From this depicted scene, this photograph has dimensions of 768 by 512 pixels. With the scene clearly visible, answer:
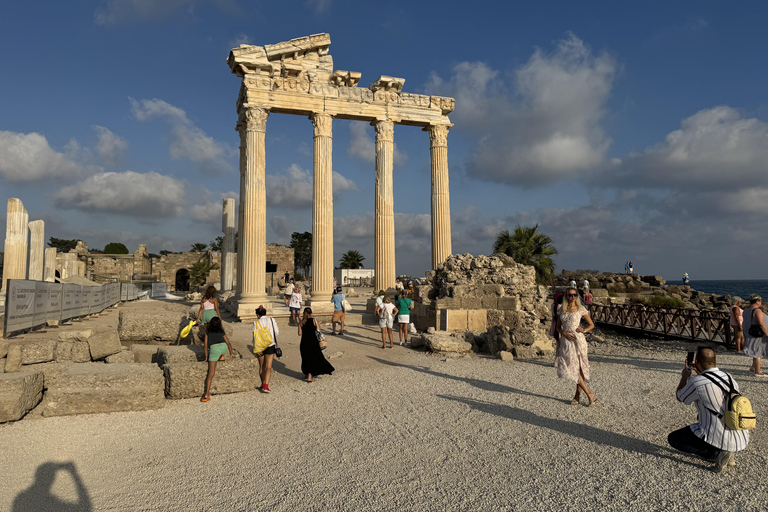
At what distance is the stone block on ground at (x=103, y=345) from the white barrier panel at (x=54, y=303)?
6.42 m

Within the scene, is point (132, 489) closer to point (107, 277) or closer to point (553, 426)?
point (553, 426)

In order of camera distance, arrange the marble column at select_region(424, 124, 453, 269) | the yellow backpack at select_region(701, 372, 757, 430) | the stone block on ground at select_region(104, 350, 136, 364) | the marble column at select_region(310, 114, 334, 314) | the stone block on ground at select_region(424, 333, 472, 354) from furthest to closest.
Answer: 1. the marble column at select_region(424, 124, 453, 269)
2. the marble column at select_region(310, 114, 334, 314)
3. the stone block on ground at select_region(424, 333, 472, 354)
4. the stone block on ground at select_region(104, 350, 136, 364)
5. the yellow backpack at select_region(701, 372, 757, 430)

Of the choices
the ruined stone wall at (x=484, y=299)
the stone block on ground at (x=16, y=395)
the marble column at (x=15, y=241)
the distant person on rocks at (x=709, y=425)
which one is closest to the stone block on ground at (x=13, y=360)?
the stone block on ground at (x=16, y=395)

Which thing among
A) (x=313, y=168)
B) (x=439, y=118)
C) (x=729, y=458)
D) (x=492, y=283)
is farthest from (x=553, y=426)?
(x=439, y=118)

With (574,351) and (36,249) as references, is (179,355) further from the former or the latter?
(36,249)

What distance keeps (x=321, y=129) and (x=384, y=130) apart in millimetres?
2657

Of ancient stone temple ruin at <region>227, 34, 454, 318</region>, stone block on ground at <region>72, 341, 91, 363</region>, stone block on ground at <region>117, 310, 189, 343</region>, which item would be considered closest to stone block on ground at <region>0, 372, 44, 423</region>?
stone block on ground at <region>72, 341, 91, 363</region>

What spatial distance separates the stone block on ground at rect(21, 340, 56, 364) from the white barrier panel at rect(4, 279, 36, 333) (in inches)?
152

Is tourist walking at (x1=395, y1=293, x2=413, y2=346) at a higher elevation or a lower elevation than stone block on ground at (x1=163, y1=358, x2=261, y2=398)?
higher

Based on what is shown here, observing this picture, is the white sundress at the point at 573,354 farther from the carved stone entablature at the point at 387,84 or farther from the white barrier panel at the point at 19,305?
the carved stone entablature at the point at 387,84

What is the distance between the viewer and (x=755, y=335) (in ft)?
27.5

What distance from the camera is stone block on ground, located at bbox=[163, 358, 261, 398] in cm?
723

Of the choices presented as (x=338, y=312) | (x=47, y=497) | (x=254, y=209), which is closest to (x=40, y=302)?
(x=254, y=209)

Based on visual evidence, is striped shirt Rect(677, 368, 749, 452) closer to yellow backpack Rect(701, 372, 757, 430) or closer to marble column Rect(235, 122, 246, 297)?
yellow backpack Rect(701, 372, 757, 430)
